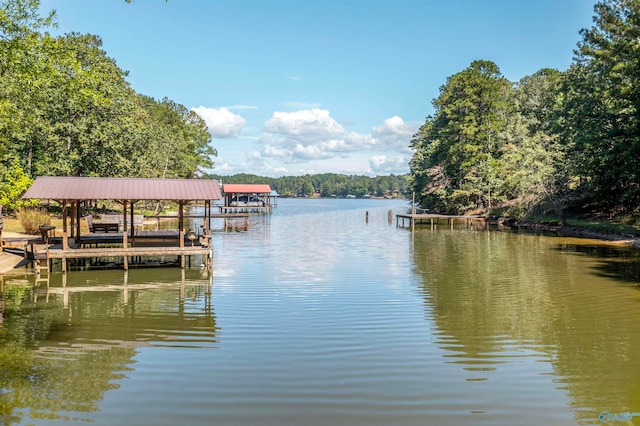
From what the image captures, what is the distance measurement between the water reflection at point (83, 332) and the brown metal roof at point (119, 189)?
10.5ft

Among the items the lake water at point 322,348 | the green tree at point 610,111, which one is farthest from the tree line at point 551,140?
the lake water at point 322,348

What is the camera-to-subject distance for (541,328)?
12.5 meters

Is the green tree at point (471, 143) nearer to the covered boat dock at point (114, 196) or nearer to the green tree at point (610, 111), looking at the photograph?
the green tree at point (610, 111)

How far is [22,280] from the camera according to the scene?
1906 cm

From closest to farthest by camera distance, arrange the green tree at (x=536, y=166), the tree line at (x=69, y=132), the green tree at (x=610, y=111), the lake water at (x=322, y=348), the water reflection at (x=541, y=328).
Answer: the lake water at (x=322, y=348) < the water reflection at (x=541, y=328) < the tree line at (x=69, y=132) < the green tree at (x=610, y=111) < the green tree at (x=536, y=166)

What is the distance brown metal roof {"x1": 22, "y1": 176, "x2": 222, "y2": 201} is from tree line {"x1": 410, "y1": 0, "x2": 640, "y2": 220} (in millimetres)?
25177

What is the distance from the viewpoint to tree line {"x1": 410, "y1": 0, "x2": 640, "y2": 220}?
3260 centimetres

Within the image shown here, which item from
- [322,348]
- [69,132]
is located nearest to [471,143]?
[69,132]

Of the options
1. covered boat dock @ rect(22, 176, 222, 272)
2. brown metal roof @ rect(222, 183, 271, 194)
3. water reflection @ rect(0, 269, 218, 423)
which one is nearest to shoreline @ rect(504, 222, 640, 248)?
covered boat dock @ rect(22, 176, 222, 272)

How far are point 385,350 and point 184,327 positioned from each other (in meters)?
5.09

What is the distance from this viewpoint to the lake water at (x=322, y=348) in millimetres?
7719

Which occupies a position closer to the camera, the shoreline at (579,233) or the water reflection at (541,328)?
the water reflection at (541,328)

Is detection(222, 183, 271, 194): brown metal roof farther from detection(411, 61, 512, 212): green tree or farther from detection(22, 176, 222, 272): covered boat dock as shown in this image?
detection(22, 176, 222, 272): covered boat dock

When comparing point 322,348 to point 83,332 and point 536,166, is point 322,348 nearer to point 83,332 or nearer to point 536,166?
point 83,332
